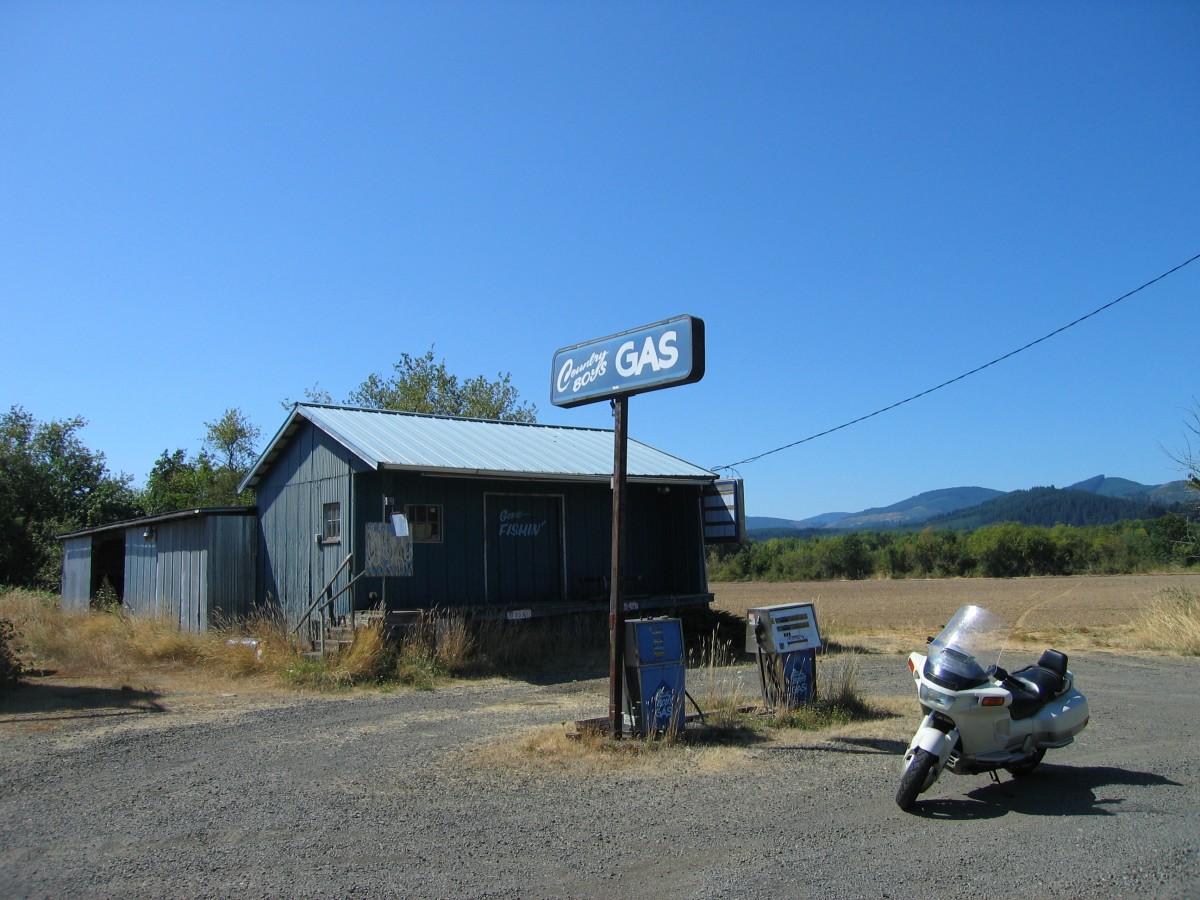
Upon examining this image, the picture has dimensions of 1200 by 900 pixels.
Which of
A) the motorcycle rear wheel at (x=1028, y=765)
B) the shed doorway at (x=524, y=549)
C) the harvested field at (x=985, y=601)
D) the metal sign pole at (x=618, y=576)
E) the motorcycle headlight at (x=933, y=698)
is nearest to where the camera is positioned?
the motorcycle headlight at (x=933, y=698)

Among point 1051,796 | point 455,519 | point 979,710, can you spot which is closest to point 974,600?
point 455,519

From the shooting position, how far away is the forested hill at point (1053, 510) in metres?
164

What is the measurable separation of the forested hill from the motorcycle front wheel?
16080 centimetres

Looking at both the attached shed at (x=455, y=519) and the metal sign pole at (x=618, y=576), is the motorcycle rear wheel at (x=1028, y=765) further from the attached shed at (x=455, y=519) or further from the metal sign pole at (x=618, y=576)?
the attached shed at (x=455, y=519)

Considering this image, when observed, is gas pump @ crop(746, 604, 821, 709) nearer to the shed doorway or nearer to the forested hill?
the shed doorway

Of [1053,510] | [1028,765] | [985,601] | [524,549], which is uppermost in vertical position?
[1053,510]

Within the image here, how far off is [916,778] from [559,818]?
228 centimetres

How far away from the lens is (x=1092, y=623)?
2216 cm

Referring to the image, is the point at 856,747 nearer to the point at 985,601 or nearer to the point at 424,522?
the point at 424,522

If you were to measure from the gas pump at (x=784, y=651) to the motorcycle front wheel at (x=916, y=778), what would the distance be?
310 cm

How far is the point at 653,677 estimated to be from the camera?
8.48 m

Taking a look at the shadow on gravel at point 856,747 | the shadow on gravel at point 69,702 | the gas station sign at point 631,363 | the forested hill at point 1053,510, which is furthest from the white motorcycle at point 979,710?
the forested hill at point 1053,510

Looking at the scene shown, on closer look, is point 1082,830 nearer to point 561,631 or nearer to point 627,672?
point 627,672

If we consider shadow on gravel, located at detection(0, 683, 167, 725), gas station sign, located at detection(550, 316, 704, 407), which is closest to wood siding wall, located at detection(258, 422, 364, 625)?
shadow on gravel, located at detection(0, 683, 167, 725)
